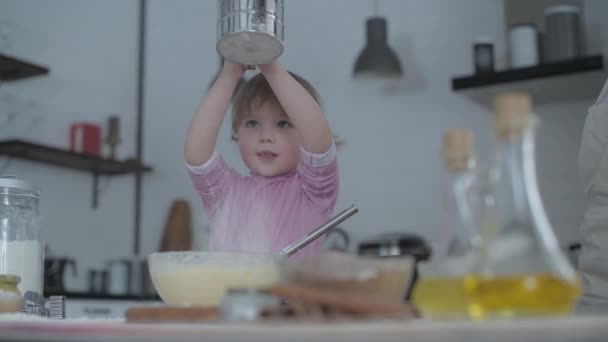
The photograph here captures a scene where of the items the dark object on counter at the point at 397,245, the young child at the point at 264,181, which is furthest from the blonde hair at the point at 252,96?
the dark object on counter at the point at 397,245

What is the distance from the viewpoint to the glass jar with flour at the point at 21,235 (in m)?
1.13

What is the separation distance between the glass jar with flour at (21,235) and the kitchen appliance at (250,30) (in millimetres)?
434

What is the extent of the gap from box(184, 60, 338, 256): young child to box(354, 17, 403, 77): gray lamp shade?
5.40ft

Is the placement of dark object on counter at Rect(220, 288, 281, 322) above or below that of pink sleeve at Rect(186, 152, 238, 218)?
below

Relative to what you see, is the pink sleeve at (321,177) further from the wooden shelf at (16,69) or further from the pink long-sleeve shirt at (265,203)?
the wooden shelf at (16,69)

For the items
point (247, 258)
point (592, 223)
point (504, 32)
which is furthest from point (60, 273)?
→ point (247, 258)

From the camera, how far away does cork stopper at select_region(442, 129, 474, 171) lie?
1.90 ft

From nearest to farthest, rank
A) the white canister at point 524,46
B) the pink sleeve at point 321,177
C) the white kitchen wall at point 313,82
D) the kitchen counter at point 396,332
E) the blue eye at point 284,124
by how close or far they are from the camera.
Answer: the kitchen counter at point 396,332 → the pink sleeve at point 321,177 → the blue eye at point 284,124 → the white canister at point 524,46 → the white kitchen wall at point 313,82

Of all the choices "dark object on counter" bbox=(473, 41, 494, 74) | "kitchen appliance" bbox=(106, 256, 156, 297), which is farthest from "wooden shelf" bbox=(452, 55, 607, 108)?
"kitchen appliance" bbox=(106, 256, 156, 297)

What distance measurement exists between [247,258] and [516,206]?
34cm

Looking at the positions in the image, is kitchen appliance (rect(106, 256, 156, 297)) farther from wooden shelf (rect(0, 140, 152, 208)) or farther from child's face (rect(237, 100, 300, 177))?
child's face (rect(237, 100, 300, 177))

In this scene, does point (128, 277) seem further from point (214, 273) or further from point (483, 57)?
point (214, 273)

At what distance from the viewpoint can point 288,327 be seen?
0.51 meters

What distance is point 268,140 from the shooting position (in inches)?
55.6
